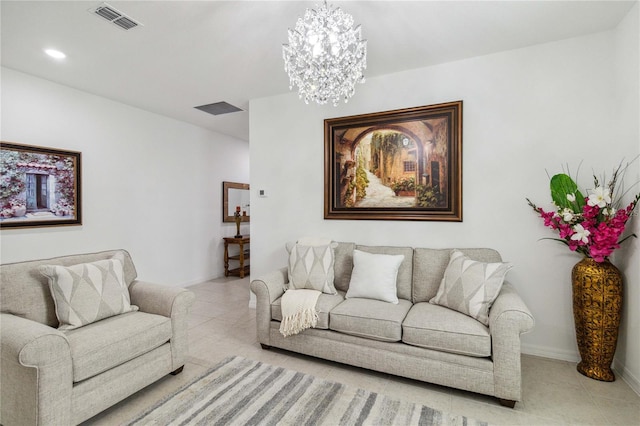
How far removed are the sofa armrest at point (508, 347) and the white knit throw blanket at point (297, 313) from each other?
1.28 m

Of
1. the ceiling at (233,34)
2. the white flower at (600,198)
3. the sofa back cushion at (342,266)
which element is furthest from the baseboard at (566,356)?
the ceiling at (233,34)

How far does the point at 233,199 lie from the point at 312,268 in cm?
354

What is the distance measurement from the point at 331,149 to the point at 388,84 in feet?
2.95

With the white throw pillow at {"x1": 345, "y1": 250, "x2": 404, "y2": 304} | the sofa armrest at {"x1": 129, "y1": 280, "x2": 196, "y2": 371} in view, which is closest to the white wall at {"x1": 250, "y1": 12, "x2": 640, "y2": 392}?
the white throw pillow at {"x1": 345, "y1": 250, "x2": 404, "y2": 304}

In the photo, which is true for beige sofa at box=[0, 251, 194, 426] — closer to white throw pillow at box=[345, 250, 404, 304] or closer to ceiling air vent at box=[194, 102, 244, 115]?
white throw pillow at box=[345, 250, 404, 304]

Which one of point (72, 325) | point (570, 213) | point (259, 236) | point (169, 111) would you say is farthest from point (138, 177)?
point (570, 213)

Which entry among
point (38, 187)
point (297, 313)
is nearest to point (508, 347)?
point (297, 313)

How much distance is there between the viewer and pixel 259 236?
394cm

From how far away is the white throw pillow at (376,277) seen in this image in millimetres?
2652

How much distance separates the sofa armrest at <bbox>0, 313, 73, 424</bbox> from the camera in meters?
1.56

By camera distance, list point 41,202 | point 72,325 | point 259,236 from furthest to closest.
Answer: point 259,236, point 41,202, point 72,325

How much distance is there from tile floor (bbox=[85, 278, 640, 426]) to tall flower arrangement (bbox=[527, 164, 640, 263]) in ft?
3.00

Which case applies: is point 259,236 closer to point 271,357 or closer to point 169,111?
point 271,357

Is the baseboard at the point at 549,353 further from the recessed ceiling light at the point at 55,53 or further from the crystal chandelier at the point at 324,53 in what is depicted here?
the recessed ceiling light at the point at 55,53
